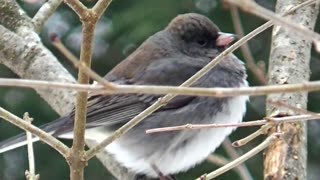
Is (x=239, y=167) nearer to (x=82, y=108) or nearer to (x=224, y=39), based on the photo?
(x=82, y=108)

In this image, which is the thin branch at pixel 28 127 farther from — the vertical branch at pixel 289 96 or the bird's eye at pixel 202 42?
the bird's eye at pixel 202 42

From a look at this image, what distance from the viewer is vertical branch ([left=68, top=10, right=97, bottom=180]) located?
4.66 feet

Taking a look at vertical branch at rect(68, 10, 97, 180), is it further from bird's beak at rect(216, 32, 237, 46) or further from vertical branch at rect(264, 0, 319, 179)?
bird's beak at rect(216, 32, 237, 46)

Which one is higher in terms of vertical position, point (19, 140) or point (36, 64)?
point (36, 64)

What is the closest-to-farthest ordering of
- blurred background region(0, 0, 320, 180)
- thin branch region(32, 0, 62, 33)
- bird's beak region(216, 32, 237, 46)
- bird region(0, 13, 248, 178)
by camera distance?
bird region(0, 13, 248, 178), thin branch region(32, 0, 62, 33), bird's beak region(216, 32, 237, 46), blurred background region(0, 0, 320, 180)

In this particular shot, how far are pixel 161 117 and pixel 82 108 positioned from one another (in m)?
0.97

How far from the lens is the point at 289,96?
2.09 metres

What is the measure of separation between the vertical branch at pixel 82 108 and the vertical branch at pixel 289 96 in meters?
0.58

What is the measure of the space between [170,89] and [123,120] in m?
1.38

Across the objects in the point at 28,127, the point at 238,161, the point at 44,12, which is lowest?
the point at 238,161

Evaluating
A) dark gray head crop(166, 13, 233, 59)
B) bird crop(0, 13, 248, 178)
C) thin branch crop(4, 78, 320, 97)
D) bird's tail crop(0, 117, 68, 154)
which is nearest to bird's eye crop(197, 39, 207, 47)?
dark gray head crop(166, 13, 233, 59)

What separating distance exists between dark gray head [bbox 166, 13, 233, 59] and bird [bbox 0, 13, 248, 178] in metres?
0.08

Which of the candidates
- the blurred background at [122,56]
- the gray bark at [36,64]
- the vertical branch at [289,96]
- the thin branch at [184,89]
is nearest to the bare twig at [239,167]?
the vertical branch at [289,96]

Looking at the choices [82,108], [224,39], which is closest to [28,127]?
[82,108]
